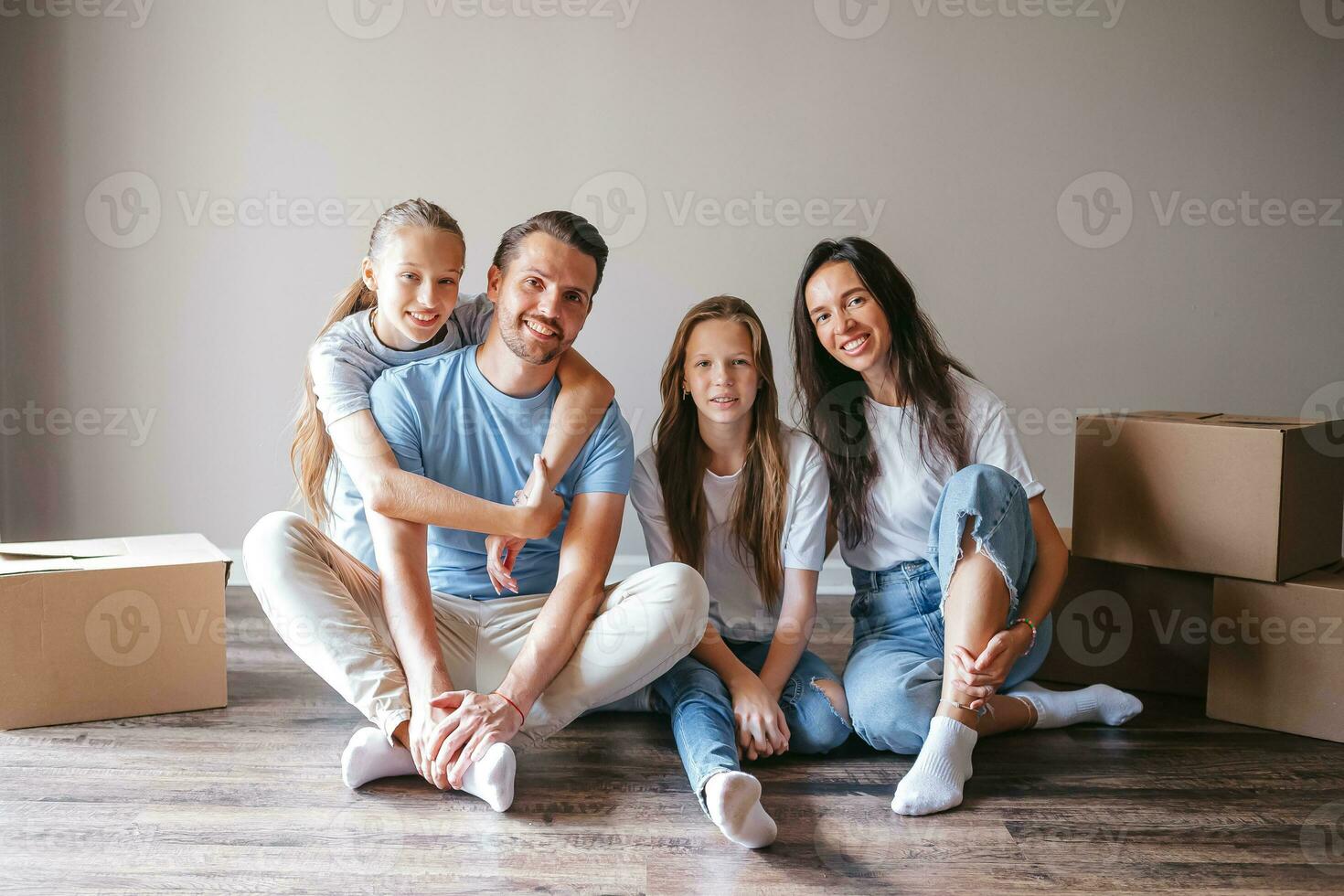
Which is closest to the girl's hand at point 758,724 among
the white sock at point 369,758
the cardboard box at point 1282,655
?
the white sock at point 369,758

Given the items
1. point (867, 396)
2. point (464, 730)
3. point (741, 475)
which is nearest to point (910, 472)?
point (867, 396)

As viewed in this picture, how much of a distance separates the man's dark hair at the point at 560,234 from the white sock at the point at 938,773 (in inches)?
33.5

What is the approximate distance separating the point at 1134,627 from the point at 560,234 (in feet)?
4.30

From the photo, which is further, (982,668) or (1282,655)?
(1282,655)

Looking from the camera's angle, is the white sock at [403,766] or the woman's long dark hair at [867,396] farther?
the woman's long dark hair at [867,396]

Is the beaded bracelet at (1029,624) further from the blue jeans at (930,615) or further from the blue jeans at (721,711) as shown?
the blue jeans at (721,711)

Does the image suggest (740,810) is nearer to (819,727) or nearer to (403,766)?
(819,727)

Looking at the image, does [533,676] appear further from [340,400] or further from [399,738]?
[340,400]

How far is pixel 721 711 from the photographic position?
1.57 meters

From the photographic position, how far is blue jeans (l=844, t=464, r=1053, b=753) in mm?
1576

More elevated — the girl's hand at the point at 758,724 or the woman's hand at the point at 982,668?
the woman's hand at the point at 982,668

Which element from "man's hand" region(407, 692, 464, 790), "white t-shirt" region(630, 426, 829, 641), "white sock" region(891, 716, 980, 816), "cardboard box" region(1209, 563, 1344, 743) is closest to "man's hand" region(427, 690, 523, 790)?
"man's hand" region(407, 692, 464, 790)

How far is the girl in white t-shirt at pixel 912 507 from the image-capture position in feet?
5.24

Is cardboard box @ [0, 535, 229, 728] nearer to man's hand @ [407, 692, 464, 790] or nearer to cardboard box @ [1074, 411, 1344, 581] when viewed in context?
man's hand @ [407, 692, 464, 790]
